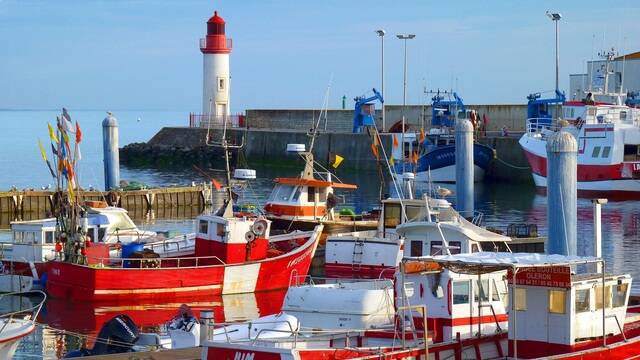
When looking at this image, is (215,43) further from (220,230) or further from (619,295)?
(619,295)

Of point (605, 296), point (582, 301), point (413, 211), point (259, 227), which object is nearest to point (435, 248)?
point (413, 211)

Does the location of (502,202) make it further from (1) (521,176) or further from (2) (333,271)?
(2) (333,271)

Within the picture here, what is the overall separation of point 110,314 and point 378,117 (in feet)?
174

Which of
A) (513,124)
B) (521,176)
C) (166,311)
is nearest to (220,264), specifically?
(166,311)

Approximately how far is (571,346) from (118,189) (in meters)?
33.2

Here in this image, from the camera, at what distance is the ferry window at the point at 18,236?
28.4 m

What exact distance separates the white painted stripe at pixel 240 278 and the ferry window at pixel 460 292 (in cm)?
1047

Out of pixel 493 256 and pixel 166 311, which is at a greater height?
pixel 493 256

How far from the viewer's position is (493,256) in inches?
673

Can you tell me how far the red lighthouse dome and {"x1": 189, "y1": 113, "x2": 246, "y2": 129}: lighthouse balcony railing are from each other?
399 centimetres

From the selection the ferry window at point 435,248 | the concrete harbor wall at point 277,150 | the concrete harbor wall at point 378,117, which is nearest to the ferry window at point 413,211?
the ferry window at point 435,248

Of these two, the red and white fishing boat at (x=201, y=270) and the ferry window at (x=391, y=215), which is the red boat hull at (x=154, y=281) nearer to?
the red and white fishing boat at (x=201, y=270)

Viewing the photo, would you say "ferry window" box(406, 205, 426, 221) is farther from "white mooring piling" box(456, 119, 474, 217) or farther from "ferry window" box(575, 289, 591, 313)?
"ferry window" box(575, 289, 591, 313)

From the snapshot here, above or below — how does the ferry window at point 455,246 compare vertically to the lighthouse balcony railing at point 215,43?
below
